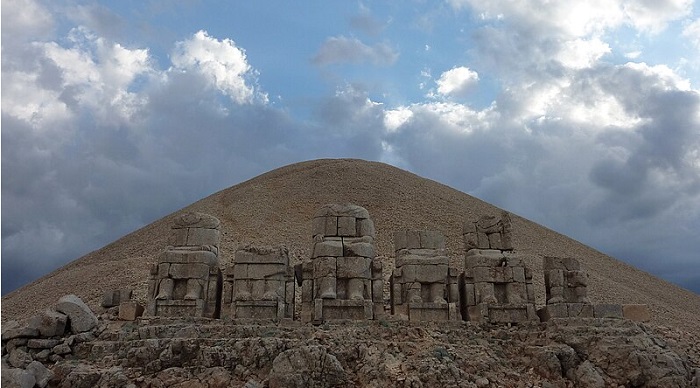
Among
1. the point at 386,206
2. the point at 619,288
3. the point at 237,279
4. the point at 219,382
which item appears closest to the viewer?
the point at 219,382

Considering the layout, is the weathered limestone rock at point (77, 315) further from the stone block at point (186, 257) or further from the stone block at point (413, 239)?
the stone block at point (413, 239)

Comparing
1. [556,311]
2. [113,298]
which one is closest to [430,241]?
[556,311]

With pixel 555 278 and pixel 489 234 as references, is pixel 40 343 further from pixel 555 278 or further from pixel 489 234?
pixel 555 278

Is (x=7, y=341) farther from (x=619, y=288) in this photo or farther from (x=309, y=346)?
(x=619, y=288)

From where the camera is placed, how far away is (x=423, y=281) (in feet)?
49.6

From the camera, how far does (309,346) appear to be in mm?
11930

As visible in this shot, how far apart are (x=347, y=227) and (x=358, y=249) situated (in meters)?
0.73

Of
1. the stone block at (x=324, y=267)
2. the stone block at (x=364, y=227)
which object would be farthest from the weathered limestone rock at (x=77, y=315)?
the stone block at (x=364, y=227)

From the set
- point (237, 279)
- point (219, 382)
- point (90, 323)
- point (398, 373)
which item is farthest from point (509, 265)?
point (90, 323)

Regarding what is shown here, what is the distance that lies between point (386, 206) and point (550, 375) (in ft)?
80.5

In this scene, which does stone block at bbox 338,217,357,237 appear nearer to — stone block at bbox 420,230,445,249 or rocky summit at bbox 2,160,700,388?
rocky summit at bbox 2,160,700,388

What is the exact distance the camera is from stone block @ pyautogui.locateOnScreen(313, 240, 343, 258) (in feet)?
49.9

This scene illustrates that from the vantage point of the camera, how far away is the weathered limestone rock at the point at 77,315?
13.6m

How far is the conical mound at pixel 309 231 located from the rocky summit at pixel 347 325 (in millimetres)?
10652
